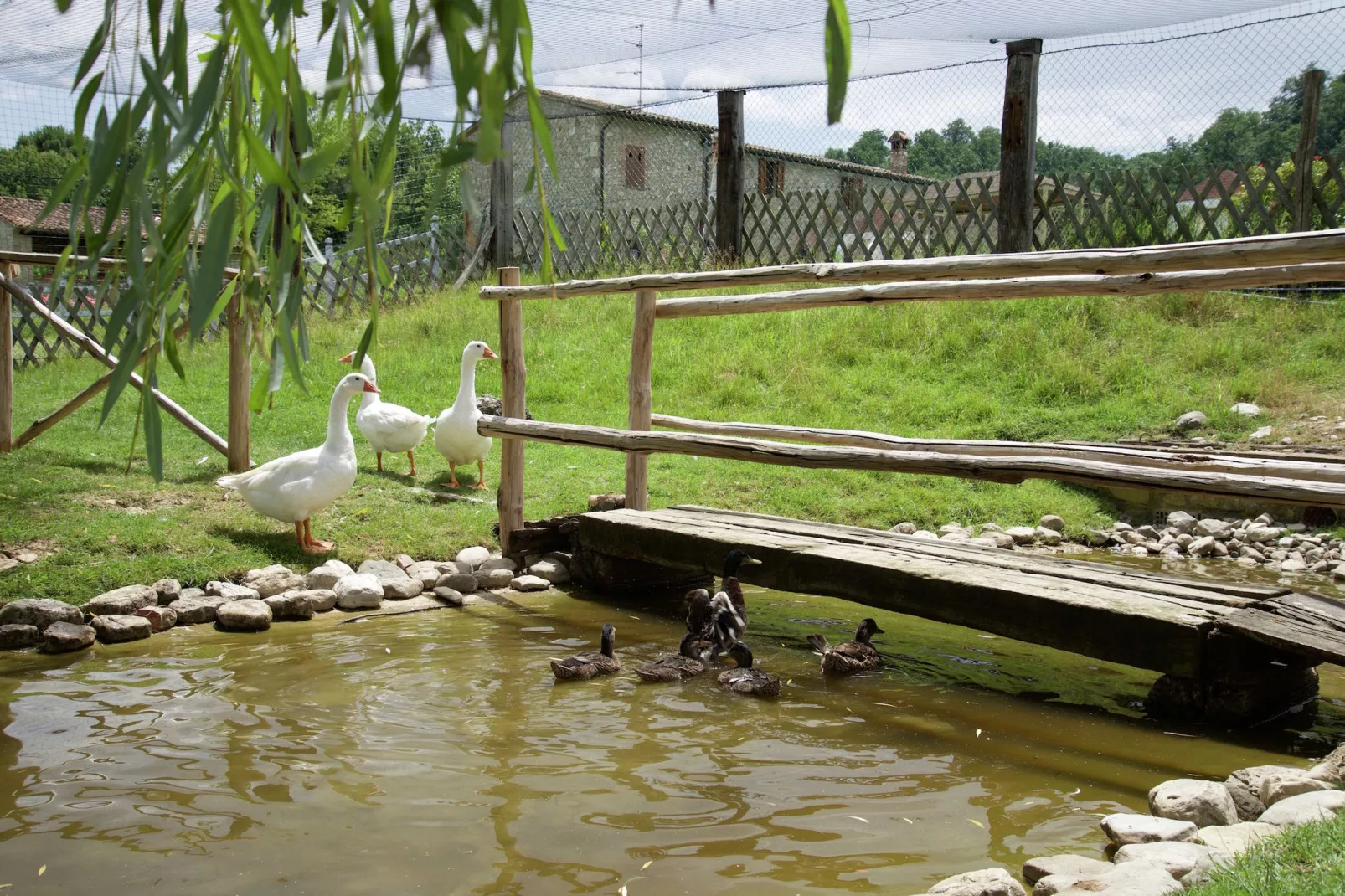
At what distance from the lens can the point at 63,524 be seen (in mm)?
6242

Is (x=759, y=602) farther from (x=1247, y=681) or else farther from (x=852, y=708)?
(x=1247, y=681)

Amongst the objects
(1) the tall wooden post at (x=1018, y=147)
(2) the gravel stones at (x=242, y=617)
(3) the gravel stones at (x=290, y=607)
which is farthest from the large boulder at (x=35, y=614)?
(1) the tall wooden post at (x=1018, y=147)

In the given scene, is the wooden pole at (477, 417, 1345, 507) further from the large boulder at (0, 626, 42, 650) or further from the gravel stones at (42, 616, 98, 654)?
the large boulder at (0, 626, 42, 650)

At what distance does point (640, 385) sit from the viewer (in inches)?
→ 264

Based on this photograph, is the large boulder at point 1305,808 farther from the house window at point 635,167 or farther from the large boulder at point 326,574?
the house window at point 635,167

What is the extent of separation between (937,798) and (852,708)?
3.10ft

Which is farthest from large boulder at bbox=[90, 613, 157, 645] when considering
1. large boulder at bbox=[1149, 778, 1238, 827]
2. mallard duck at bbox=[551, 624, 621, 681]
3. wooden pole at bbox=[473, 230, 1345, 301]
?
large boulder at bbox=[1149, 778, 1238, 827]

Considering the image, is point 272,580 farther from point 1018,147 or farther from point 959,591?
point 1018,147

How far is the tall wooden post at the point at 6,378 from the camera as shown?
26.3 feet

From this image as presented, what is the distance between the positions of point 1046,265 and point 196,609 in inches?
180

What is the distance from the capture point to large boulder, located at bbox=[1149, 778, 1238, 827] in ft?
A: 9.94

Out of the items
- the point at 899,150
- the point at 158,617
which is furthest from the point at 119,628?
the point at 899,150

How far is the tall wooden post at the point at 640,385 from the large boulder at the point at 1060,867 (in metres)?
4.14

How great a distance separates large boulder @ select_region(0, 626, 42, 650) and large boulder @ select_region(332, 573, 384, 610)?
57.3 inches
